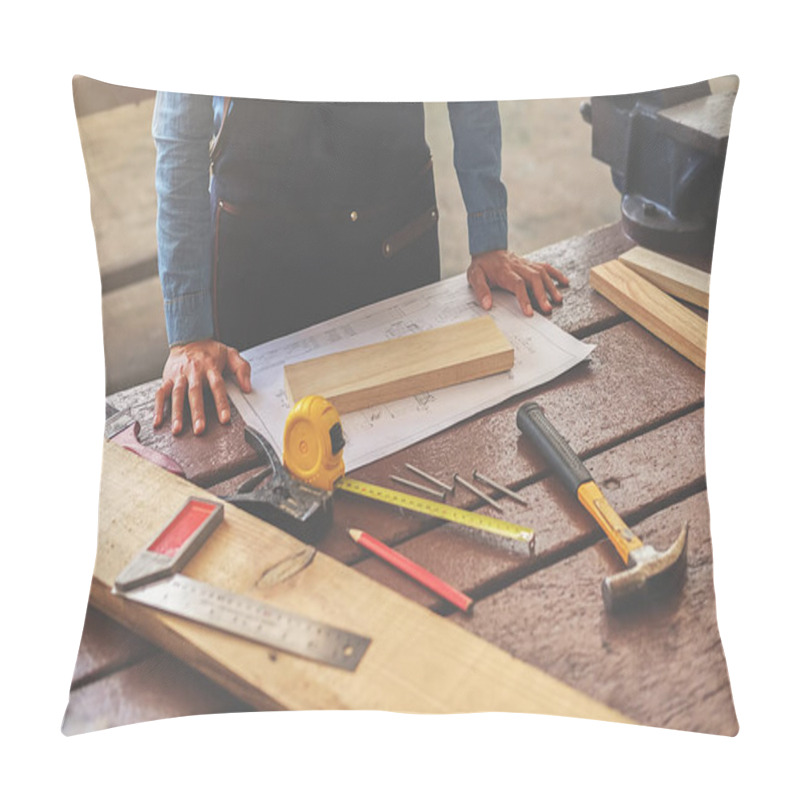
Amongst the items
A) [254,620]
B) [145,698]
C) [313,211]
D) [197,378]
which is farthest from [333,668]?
[313,211]

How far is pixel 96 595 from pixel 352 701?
0.34 meters

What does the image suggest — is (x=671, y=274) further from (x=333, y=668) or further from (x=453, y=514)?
(x=333, y=668)

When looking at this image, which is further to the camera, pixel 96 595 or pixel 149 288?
pixel 149 288

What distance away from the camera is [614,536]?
1.28 metres

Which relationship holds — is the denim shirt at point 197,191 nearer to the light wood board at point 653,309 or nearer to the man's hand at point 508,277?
the man's hand at point 508,277

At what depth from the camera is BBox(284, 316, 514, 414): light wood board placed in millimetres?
1358

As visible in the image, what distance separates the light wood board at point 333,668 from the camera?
1179mm

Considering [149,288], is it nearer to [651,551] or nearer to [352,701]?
[352,701]

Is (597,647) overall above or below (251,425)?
below

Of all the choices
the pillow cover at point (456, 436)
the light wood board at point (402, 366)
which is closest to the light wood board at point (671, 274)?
the pillow cover at point (456, 436)

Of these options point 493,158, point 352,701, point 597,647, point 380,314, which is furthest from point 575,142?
point 352,701

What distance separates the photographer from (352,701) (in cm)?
118

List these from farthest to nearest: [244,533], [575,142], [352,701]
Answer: [575,142]
[244,533]
[352,701]

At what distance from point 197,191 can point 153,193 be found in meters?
0.06
